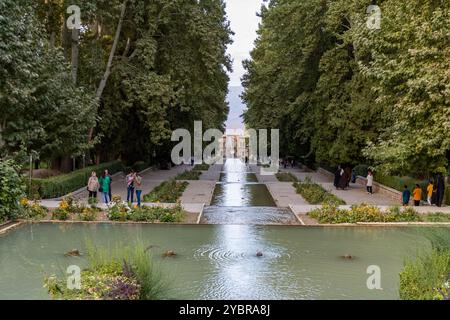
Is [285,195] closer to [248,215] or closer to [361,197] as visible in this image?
[361,197]

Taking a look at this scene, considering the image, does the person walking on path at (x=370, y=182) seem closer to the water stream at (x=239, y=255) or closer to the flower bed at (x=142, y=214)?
the water stream at (x=239, y=255)

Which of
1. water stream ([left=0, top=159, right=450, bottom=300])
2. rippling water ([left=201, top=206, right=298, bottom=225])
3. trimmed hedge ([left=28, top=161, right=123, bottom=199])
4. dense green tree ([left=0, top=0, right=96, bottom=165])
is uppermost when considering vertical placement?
dense green tree ([left=0, top=0, right=96, bottom=165])

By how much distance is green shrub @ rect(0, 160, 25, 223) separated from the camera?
17.1 m

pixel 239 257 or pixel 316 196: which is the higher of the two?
pixel 316 196

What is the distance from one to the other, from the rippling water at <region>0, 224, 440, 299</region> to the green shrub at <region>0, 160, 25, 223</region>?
2.60 ft

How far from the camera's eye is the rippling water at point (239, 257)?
10336 mm

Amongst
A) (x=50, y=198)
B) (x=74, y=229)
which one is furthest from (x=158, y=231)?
(x=50, y=198)

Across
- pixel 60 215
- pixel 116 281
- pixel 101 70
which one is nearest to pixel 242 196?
pixel 101 70

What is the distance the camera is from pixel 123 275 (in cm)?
822

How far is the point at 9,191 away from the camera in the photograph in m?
17.2

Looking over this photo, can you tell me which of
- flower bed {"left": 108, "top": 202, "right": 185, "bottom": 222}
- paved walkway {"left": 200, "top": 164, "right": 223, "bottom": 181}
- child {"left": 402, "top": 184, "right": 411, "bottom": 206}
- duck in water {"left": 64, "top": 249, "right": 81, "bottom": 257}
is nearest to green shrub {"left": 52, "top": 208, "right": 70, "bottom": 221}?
flower bed {"left": 108, "top": 202, "right": 185, "bottom": 222}

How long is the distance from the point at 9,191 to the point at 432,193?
16569 millimetres

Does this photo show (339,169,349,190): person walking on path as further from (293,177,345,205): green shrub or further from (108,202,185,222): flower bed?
(108,202,185,222): flower bed
